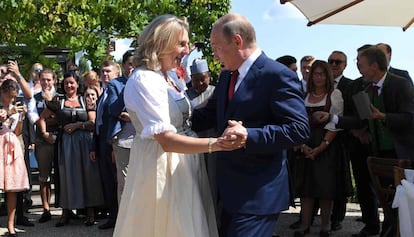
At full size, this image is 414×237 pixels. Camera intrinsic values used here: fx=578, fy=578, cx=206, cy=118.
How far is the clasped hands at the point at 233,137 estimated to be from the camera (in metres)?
2.73

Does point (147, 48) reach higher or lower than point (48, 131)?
higher

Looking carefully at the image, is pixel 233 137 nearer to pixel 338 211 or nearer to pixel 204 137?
pixel 204 137

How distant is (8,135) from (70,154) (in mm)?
870

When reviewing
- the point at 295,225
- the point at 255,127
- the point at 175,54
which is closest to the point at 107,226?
the point at 295,225

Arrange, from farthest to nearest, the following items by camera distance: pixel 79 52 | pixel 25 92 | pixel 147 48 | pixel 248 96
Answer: pixel 79 52 → pixel 25 92 → pixel 147 48 → pixel 248 96

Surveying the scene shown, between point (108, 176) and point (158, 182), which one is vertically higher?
point (158, 182)

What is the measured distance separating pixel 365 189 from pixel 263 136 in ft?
12.3

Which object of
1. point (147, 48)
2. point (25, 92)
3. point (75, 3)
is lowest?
point (25, 92)

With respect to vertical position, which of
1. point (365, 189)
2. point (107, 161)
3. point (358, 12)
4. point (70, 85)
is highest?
point (358, 12)

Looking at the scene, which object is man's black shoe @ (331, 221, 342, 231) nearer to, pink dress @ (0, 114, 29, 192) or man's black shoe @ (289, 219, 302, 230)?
man's black shoe @ (289, 219, 302, 230)

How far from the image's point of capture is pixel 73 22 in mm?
11398

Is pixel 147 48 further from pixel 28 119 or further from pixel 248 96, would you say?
pixel 28 119

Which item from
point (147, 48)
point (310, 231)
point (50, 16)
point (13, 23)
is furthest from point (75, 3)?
point (147, 48)

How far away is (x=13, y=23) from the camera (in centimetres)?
1131
